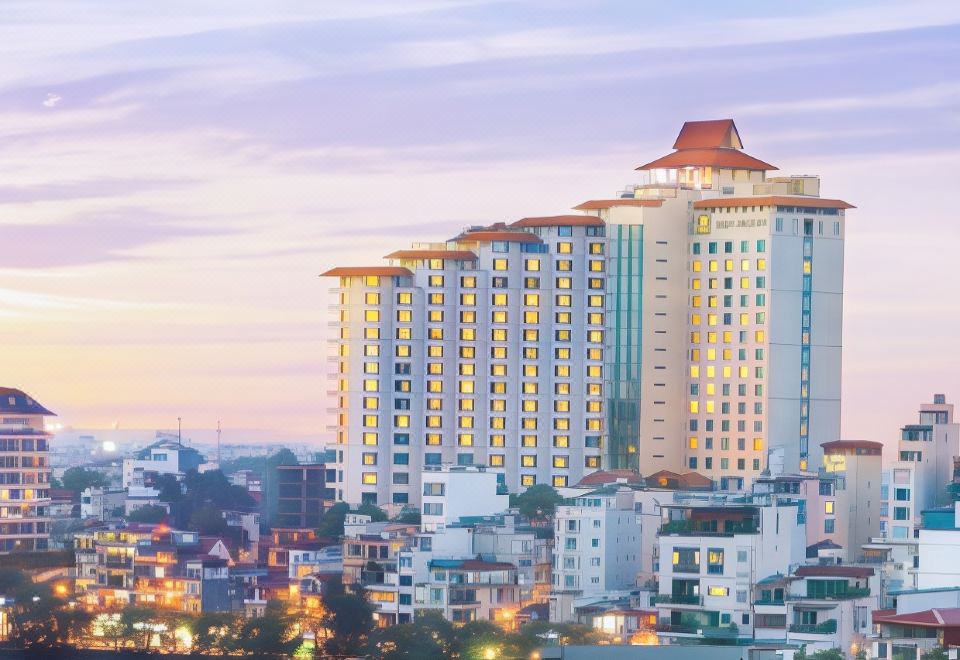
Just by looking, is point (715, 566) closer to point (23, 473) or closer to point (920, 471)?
point (920, 471)

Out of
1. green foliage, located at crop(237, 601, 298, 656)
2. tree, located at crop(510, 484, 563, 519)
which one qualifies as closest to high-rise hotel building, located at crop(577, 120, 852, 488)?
tree, located at crop(510, 484, 563, 519)

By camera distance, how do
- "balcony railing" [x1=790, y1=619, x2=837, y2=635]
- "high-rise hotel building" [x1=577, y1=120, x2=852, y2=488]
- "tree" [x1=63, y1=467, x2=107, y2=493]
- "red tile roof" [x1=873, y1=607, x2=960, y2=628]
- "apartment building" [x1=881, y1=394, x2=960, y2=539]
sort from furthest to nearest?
"tree" [x1=63, y1=467, x2=107, y2=493] → "high-rise hotel building" [x1=577, y1=120, x2=852, y2=488] → "apartment building" [x1=881, y1=394, x2=960, y2=539] → "balcony railing" [x1=790, y1=619, x2=837, y2=635] → "red tile roof" [x1=873, y1=607, x2=960, y2=628]

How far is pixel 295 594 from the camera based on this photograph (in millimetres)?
86062

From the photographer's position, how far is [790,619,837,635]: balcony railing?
70938mm

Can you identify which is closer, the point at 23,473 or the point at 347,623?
the point at 347,623

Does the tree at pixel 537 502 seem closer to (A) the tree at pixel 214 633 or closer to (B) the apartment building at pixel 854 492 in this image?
(B) the apartment building at pixel 854 492

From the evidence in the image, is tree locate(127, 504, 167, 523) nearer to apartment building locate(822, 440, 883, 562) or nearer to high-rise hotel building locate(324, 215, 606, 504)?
high-rise hotel building locate(324, 215, 606, 504)

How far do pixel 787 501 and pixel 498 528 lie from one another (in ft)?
30.1

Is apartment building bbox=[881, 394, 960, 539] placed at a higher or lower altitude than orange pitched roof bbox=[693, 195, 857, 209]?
lower

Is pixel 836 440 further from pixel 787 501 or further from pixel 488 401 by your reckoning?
pixel 787 501

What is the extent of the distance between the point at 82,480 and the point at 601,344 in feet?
160

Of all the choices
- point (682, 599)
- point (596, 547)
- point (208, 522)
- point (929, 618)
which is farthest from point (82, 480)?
point (929, 618)

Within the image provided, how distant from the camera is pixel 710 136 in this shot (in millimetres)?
105312

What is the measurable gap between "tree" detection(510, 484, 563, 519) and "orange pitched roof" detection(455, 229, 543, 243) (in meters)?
9.56
